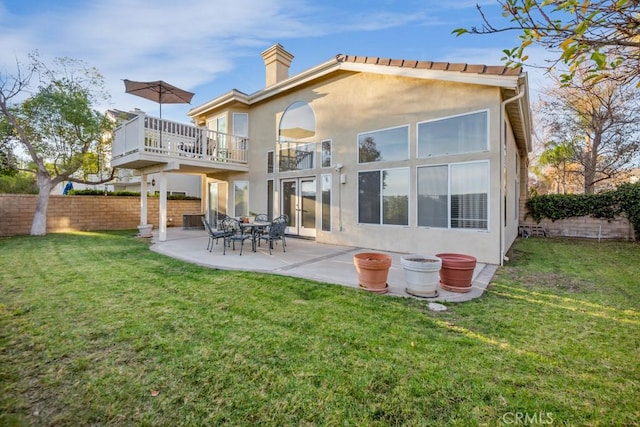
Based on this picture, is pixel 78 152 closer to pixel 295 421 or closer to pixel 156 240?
pixel 156 240

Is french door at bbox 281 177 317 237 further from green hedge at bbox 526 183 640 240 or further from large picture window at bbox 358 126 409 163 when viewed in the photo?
green hedge at bbox 526 183 640 240

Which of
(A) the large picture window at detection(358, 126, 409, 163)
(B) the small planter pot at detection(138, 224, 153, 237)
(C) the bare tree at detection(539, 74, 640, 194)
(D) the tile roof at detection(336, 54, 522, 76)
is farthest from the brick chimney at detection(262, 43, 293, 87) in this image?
(C) the bare tree at detection(539, 74, 640, 194)

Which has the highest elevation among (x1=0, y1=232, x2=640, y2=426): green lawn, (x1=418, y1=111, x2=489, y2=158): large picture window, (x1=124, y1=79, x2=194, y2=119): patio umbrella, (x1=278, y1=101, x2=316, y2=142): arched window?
(x1=124, y1=79, x2=194, y2=119): patio umbrella

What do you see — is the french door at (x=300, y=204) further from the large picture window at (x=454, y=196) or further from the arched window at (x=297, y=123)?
the large picture window at (x=454, y=196)

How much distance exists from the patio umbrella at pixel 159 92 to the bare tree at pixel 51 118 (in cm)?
226

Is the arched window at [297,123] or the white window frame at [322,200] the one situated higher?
the arched window at [297,123]

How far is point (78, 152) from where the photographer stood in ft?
35.0

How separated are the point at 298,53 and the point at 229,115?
3.86 metres

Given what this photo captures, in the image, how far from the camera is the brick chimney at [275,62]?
36.9 ft

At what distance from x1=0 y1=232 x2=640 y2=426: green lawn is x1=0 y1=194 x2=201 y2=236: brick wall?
8.30 m

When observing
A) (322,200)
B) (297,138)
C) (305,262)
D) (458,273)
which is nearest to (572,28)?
(458,273)

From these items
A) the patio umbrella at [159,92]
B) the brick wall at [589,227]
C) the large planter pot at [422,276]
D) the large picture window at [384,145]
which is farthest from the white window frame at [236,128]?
the brick wall at [589,227]

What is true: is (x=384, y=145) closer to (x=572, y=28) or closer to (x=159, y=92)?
(x=572, y=28)

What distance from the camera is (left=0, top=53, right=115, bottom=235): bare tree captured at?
966 centimetres
